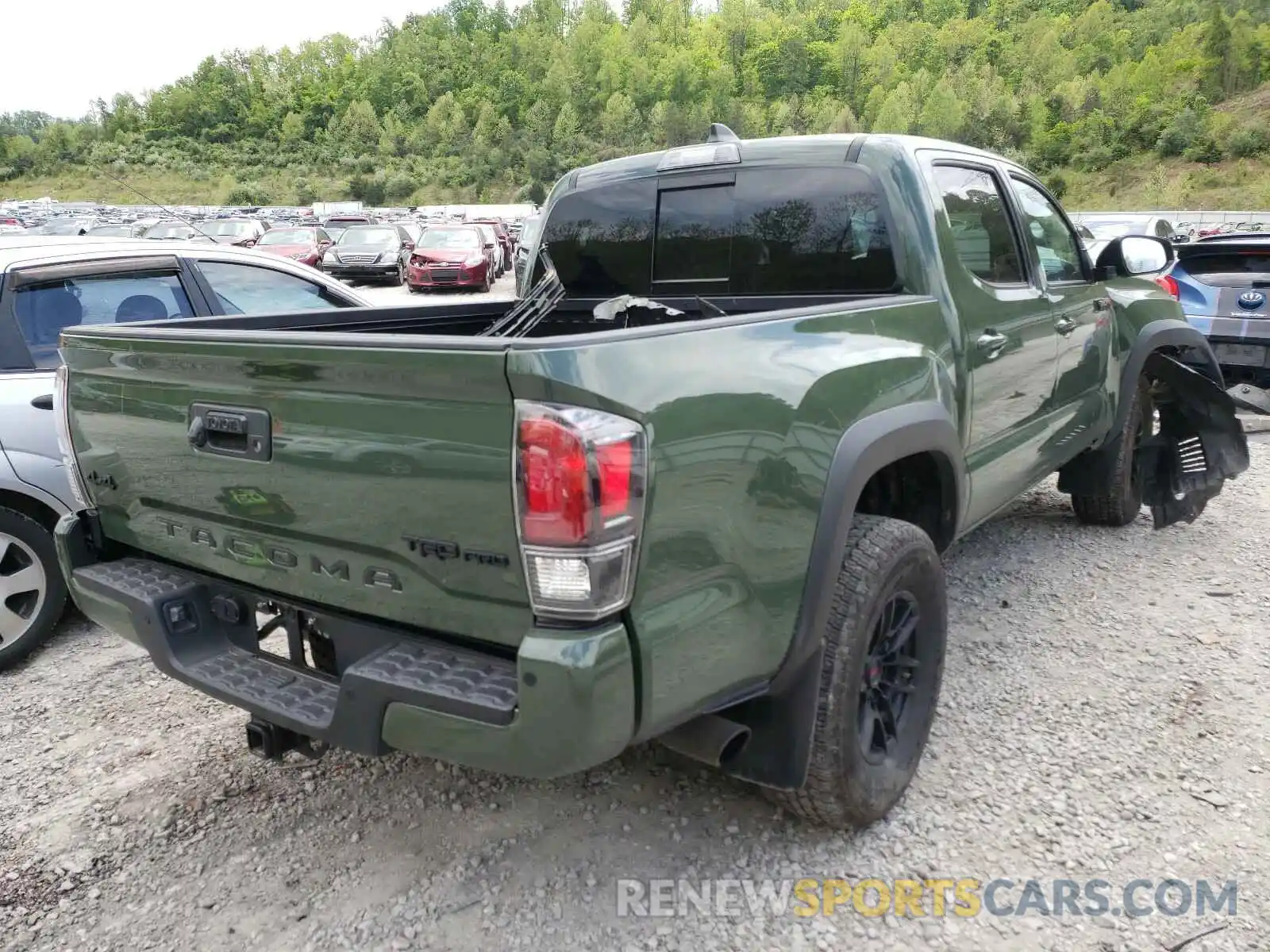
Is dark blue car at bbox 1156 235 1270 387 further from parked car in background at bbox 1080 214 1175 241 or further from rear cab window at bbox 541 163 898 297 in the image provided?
parked car in background at bbox 1080 214 1175 241

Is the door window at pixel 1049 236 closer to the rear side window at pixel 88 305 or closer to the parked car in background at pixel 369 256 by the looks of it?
the rear side window at pixel 88 305

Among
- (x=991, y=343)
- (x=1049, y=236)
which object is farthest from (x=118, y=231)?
(x=991, y=343)

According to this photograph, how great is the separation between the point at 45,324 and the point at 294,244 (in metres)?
19.9

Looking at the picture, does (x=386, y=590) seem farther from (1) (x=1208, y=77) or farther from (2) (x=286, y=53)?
(2) (x=286, y=53)

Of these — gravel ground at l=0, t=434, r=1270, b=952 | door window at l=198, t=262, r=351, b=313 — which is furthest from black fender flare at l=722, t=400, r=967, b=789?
door window at l=198, t=262, r=351, b=313

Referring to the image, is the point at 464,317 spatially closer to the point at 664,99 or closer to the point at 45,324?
the point at 45,324

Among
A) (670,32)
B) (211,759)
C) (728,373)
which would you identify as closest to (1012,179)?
(728,373)

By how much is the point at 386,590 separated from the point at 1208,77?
389 ft

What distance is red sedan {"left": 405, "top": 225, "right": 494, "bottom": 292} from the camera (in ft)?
67.9

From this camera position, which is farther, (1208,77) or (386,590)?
(1208,77)

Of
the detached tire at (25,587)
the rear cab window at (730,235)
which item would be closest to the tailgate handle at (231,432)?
the rear cab window at (730,235)

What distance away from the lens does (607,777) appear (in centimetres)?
297

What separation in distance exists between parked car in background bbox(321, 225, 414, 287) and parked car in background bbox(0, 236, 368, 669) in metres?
18.5

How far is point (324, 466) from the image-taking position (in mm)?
2084
